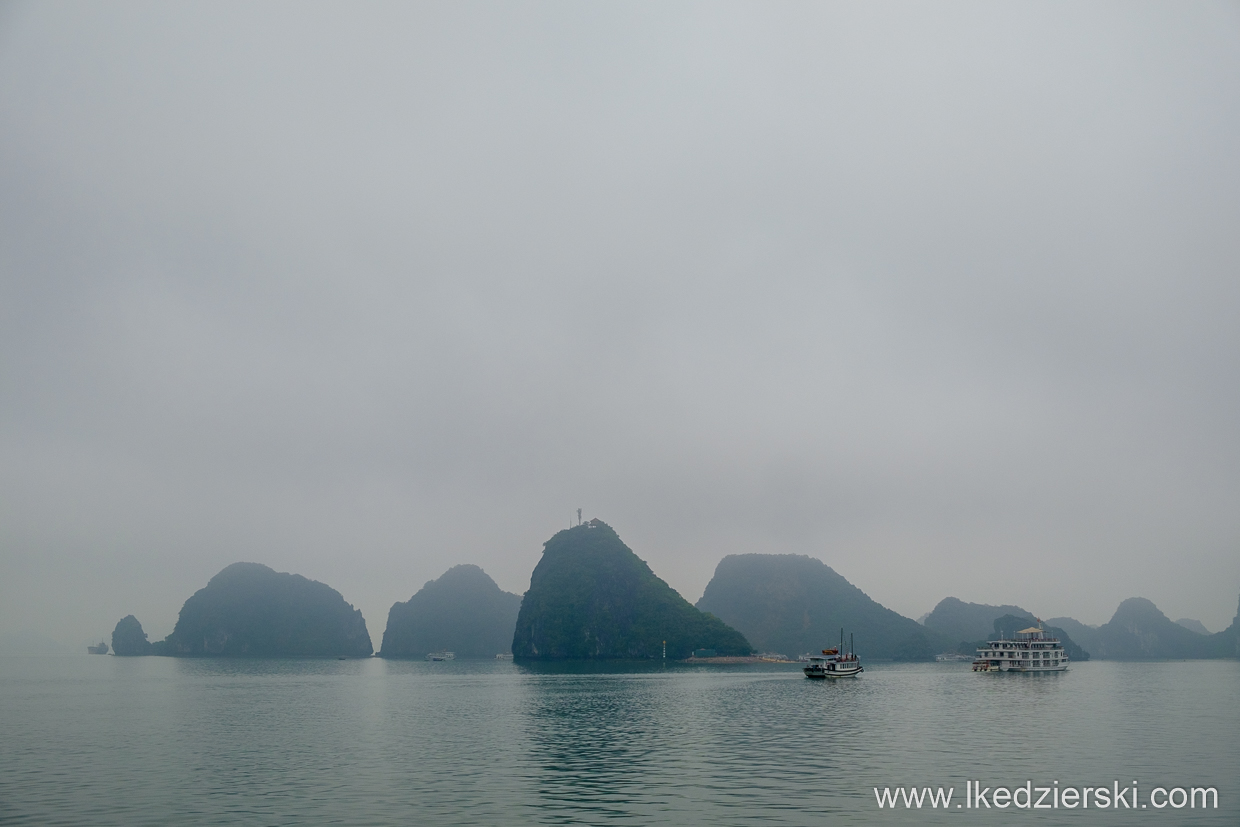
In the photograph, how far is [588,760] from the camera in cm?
4981

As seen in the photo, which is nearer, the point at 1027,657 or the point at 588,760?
the point at 588,760

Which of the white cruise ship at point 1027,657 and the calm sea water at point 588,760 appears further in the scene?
the white cruise ship at point 1027,657

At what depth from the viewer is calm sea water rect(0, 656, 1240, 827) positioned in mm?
35219

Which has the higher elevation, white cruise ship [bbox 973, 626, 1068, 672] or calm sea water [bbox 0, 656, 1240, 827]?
calm sea water [bbox 0, 656, 1240, 827]

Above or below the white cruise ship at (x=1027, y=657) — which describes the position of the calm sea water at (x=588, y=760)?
above

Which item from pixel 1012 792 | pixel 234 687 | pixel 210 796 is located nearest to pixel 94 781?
pixel 210 796

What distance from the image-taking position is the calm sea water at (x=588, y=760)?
35219 millimetres

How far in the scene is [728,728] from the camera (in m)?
65.8

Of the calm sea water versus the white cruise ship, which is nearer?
the calm sea water

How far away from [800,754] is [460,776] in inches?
837

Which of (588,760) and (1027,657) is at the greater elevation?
(588,760)

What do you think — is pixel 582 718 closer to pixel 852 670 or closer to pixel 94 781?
pixel 94 781

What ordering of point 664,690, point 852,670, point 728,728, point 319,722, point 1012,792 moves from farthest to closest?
1. point 852,670
2. point 664,690
3. point 319,722
4. point 728,728
5. point 1012,792

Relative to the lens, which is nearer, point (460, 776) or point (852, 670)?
point (460, 776)
